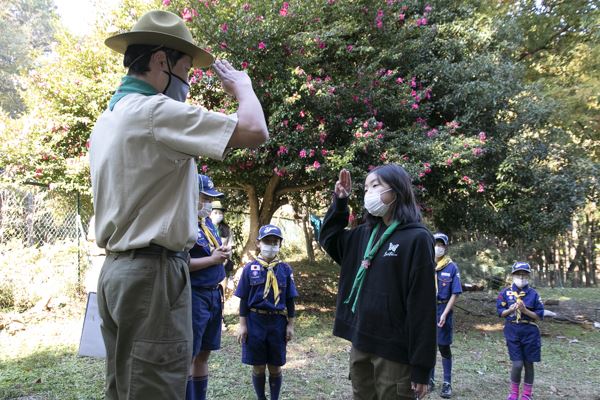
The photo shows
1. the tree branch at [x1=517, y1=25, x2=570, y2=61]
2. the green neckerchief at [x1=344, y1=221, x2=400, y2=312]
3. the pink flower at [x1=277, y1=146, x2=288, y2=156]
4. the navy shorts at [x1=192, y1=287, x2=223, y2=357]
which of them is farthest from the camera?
the tree branch at [x1=517, y1=25, x2=570, y2=61]

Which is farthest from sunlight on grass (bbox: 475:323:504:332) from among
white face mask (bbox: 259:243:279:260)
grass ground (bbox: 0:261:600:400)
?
white face mask (bbox: 259:243:279:260)

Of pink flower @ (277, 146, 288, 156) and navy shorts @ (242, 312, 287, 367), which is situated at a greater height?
pink flower @ (277, 146, 288, 156)

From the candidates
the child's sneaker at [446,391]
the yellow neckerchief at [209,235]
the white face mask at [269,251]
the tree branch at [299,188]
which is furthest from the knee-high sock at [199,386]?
the tree branch at [299,188]

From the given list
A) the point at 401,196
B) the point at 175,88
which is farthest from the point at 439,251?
the point at 175,88

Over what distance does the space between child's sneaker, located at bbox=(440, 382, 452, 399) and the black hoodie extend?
2.92 m

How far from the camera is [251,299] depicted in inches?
174

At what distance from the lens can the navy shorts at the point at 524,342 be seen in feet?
16.4

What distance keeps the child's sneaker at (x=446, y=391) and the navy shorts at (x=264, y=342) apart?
202 cm

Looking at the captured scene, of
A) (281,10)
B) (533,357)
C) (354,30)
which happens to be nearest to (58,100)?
(281,10)

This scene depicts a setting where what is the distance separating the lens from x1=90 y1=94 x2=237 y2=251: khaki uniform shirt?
1668 millimetres

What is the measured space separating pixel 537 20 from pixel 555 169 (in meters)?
4.74

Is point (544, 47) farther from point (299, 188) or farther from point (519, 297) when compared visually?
point (519, 297)

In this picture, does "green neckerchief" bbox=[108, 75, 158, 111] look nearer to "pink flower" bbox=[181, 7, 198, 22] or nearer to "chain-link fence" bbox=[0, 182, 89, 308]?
"pink flower" bbox=[181, 7, 198, 22]

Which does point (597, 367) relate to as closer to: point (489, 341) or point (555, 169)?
point (489, 341)
